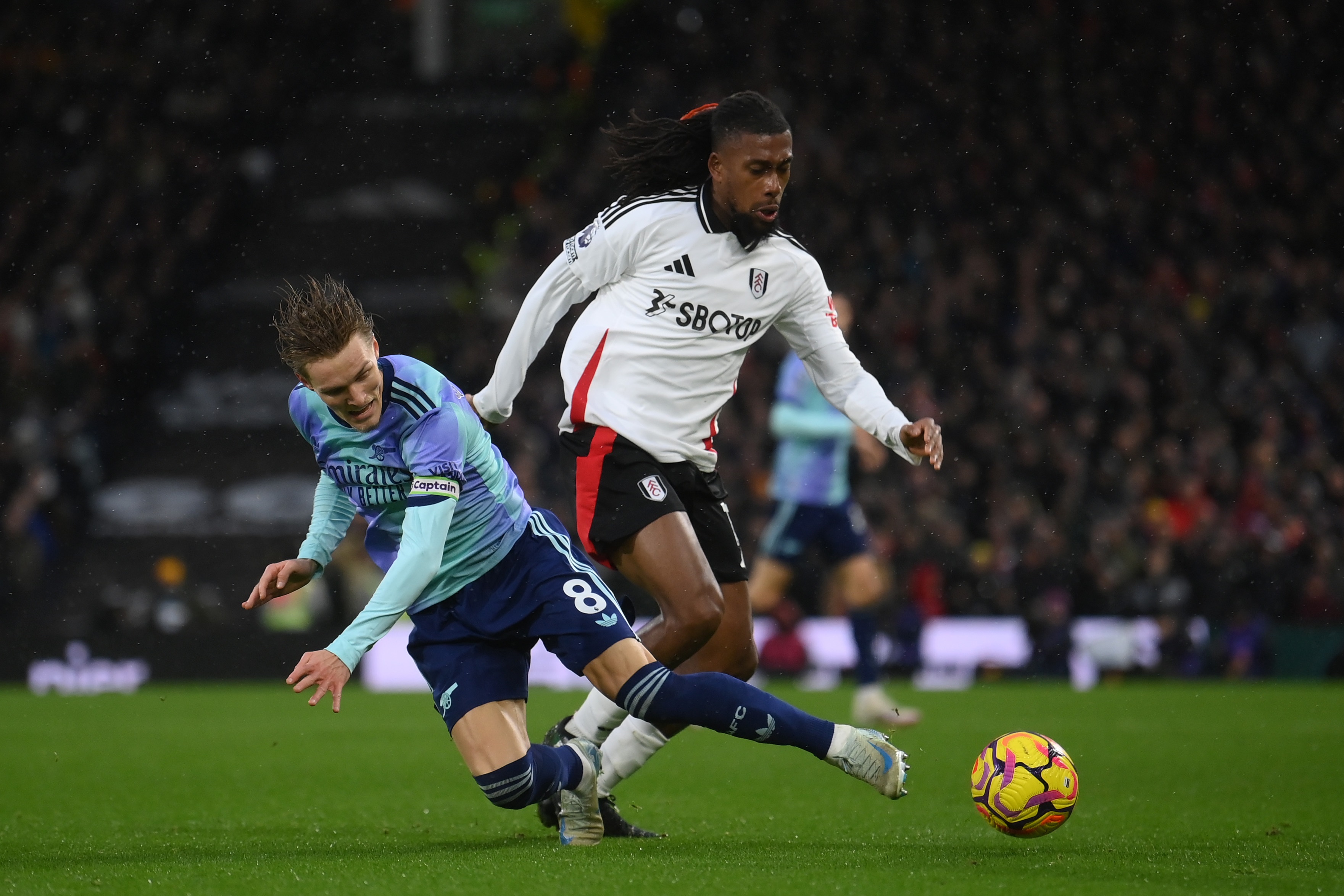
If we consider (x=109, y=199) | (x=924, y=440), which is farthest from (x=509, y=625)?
(x=109, y=199)

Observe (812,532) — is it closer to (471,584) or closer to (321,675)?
(471,584)

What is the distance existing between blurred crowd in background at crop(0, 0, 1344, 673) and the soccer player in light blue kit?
864 centimetres

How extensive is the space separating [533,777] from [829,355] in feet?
5.85

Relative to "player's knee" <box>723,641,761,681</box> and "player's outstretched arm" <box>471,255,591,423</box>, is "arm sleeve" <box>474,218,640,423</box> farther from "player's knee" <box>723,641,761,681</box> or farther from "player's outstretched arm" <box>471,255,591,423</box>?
"player's knee" <box>723,641,761,681</box>

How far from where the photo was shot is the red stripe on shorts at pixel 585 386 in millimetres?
5113

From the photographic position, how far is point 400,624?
43.0ft

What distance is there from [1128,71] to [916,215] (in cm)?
286

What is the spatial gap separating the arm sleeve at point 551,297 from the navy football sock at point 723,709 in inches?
45.3

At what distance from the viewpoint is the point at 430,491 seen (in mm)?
4328

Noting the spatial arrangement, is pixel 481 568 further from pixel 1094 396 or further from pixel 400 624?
pixel 1094 396

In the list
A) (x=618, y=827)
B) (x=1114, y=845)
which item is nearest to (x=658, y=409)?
(x=618, y=827)

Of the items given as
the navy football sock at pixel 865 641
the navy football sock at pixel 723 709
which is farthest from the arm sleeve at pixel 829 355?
the navy football sock at pixel 865 641

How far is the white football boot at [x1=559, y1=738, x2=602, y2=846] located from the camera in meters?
4.67

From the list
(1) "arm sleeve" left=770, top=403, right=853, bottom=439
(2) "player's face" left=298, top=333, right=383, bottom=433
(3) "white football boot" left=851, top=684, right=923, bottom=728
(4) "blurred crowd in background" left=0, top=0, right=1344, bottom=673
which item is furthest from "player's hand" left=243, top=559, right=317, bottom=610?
(4) "blurred crowd in background" left=0, top=0, right=1344, bottom=673
